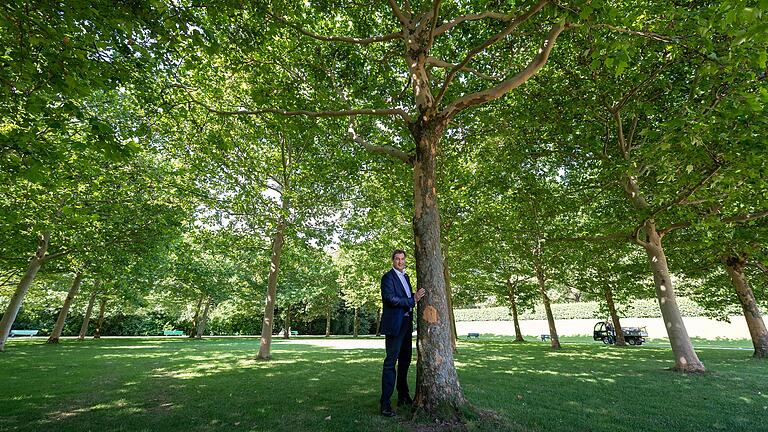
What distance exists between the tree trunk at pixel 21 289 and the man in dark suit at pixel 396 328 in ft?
59.4

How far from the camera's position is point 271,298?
13367mm

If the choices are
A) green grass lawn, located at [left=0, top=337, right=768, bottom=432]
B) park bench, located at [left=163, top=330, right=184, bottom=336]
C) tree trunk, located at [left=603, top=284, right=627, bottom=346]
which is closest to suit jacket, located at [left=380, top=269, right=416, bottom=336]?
green grass lawn, located at [left=0, top=337, right=768, bottom=432]

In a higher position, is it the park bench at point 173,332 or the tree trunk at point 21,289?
the tree trunk at point 21,289

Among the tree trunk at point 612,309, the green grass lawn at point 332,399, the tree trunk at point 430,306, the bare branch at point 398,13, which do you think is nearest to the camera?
the green grass lawn at point 332,399

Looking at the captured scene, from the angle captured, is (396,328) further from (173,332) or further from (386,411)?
(173,332)

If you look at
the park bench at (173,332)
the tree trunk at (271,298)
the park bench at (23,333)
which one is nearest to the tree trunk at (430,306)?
the tree trunk at (271,298)

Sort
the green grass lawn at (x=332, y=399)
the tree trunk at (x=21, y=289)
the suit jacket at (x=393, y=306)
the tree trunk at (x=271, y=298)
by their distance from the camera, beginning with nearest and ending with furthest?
the green grass lawn at (x=332, y=399) < the suit jacket at (x=393, y=306) < the tree trunk at (x=271, y=298) < the tree trunk at (x=21, y=289)

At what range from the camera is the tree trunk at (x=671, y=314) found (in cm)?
967

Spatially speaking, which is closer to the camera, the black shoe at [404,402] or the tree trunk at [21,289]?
the black shoe at [404,402]

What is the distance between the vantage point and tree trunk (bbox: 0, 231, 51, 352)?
15.7 m

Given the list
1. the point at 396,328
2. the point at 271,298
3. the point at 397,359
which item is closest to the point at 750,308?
the point at 397,359

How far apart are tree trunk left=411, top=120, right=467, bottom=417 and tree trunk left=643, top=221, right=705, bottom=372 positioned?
27.3ft

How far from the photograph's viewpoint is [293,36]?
8945 millimetres

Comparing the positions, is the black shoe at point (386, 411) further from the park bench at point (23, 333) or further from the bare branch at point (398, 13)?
the park bench at point (23, 333)
